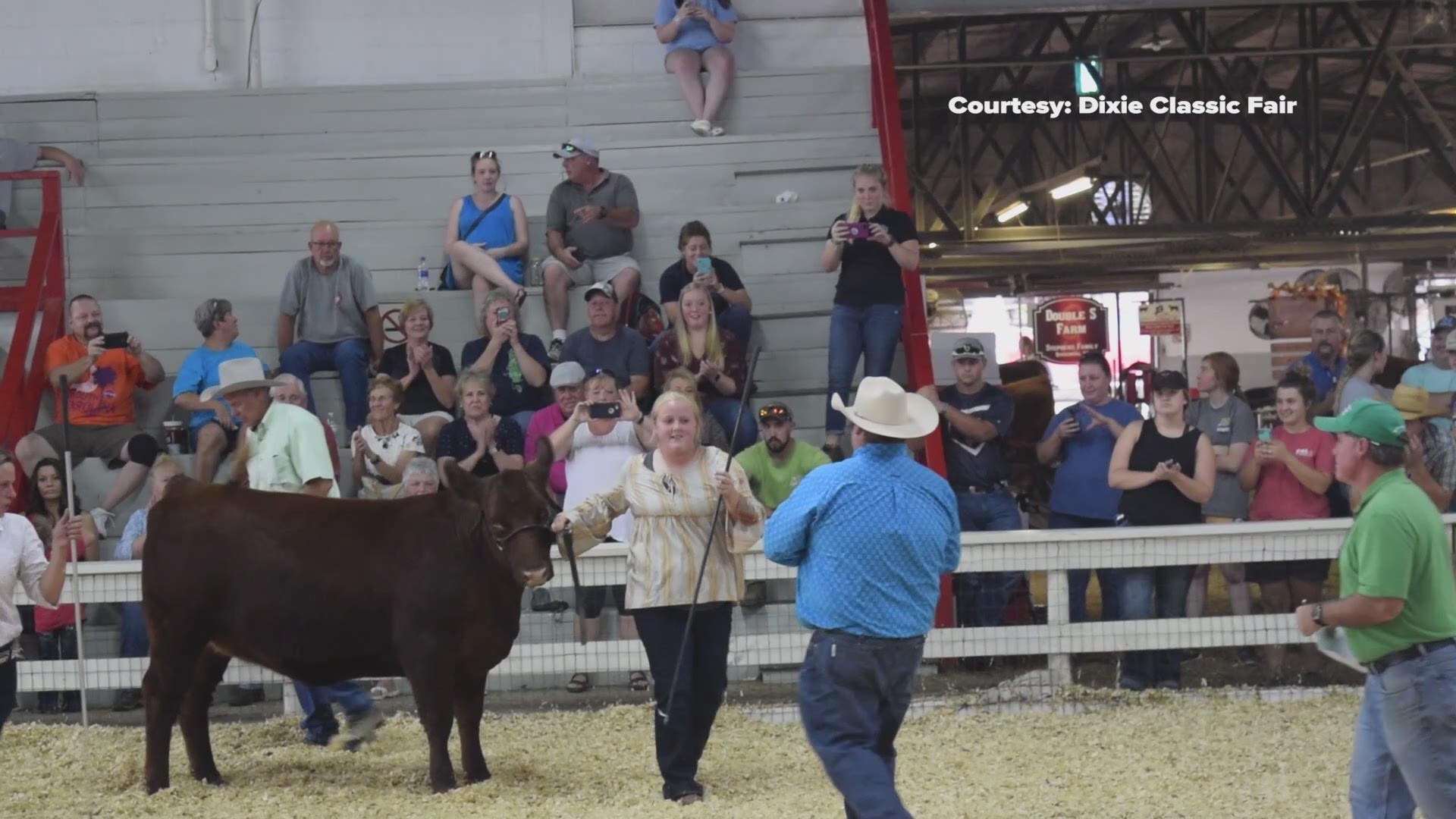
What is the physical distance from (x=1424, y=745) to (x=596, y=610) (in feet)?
16.0

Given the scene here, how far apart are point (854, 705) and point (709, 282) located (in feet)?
17.9

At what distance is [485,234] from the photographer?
1142 centimetres

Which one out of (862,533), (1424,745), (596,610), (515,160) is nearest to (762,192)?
(515,160)

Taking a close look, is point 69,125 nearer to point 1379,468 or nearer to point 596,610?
point 596,610

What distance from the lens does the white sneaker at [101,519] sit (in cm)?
994

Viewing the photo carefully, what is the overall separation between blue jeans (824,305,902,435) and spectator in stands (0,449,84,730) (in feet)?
15.1

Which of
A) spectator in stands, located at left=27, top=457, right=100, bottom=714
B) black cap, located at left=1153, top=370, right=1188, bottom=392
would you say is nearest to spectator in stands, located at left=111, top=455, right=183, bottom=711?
spectator in stands, located at left=27, top=457, right=100, bottom=714

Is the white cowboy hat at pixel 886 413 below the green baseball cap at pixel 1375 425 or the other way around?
the other way around

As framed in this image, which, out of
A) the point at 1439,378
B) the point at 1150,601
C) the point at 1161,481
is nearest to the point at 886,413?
the point at 1150,601

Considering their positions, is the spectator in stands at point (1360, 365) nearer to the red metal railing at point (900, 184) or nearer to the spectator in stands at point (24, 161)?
the red metal railing at point (900, 184)

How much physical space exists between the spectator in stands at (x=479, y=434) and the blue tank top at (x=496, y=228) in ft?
6.09

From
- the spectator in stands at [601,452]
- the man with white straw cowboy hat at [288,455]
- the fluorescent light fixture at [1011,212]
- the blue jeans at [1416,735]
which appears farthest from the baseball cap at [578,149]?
the fluorescent light fixture at [1011,212]

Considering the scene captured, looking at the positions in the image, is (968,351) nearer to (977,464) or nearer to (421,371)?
(977,464)

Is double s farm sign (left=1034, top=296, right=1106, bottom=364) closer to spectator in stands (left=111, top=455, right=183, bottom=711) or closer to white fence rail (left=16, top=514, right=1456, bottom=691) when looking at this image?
white fence rail (left=16, top=514, right=1456, bottom=691)
